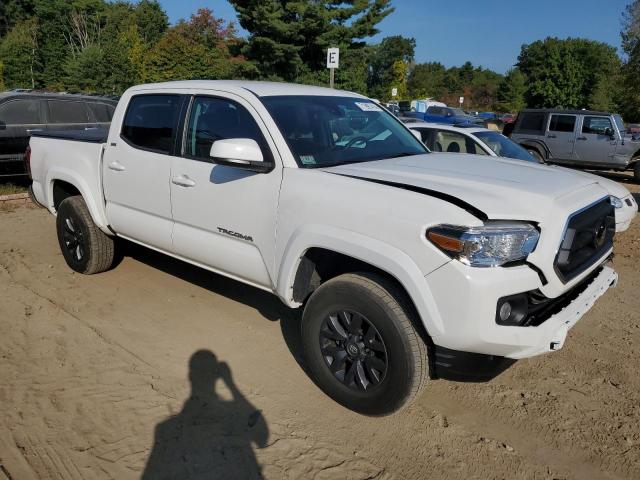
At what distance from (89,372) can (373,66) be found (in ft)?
315

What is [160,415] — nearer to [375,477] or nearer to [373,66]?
[375,477]

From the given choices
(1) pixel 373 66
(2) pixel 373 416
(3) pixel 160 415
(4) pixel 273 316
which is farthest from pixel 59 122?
(1) pixel 373 66

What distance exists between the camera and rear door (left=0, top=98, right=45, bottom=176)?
30.6ft

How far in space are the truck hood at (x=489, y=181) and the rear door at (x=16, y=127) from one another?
8.41 m

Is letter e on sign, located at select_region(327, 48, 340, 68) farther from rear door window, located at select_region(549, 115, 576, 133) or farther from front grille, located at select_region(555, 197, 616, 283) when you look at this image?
front grille, located at select_region(555, 197, 616, 283)

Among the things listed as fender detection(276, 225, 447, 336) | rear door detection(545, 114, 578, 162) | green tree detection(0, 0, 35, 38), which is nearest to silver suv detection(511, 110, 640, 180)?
rear door detection(545, 114, 578, 162)

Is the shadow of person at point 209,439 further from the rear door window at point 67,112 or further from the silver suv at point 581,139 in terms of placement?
the silver suv at point 581,139

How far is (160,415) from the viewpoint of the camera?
3023 mm

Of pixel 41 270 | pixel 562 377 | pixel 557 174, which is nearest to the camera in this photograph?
pixel 557 174

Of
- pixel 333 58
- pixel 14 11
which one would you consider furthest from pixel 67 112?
pixel 14 11

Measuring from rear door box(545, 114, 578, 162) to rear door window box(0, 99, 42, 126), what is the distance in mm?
12359

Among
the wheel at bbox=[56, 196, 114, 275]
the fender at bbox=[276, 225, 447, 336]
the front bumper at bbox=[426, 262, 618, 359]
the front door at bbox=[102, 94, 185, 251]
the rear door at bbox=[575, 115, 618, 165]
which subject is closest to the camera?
the front bumper at bbox=[426, 262, 618, 359]

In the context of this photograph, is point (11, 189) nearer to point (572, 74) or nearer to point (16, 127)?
point (16, 127)

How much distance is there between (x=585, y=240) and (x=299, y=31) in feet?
92.1
